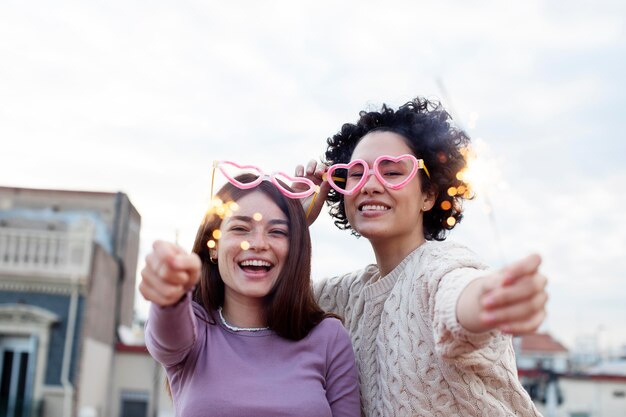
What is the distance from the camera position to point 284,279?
200cm

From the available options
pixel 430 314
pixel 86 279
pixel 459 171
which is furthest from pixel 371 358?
pixel 86 279

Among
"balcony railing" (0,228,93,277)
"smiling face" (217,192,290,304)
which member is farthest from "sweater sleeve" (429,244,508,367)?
"balcony railing" (0,228,93,277)

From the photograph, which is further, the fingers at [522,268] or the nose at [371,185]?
the nose at [371,185]

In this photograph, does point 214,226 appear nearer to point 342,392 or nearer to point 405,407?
point 342,392

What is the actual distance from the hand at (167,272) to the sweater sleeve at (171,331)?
102 mm

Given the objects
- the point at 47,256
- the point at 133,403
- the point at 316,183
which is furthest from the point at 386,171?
the point at 133,403

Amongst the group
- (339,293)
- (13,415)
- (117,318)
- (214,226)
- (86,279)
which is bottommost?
(13,415)

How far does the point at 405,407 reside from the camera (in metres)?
1.81

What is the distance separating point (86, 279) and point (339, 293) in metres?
10.7

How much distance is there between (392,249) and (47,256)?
1116 centimetres

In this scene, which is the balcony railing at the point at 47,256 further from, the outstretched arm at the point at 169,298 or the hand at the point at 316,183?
the outstretched arm at the point at 169,298

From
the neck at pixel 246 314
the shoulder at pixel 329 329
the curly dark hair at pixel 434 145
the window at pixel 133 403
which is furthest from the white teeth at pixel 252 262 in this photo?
the window at pixel 133 403

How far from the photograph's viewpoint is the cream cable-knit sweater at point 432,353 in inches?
61.4

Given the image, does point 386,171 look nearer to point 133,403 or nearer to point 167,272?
point 167,272
